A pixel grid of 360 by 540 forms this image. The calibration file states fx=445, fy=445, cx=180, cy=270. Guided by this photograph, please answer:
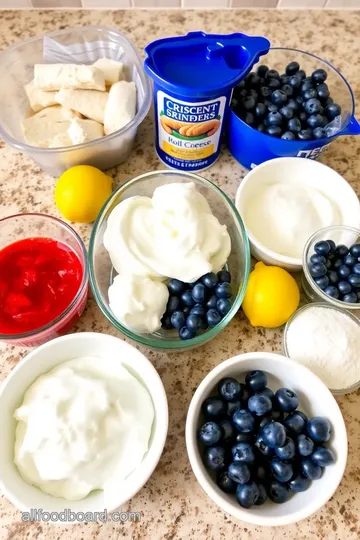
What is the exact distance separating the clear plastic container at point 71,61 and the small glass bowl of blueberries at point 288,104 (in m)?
0.23

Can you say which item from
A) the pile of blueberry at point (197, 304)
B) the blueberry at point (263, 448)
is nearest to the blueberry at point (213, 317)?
the pile of blueberry at point (197, 304)

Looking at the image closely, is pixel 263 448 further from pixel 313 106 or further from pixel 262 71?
pixel 262 71

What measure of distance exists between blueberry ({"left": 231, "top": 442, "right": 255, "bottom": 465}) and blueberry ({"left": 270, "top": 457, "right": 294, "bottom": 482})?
4 centimetres

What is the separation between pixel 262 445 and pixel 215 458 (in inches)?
3.2

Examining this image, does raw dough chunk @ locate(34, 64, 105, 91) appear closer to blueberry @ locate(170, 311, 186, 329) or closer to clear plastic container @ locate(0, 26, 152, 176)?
clear plastic container @ locate(0, 26, 152, 176)

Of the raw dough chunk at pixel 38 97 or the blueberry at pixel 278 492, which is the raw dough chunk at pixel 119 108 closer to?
the raw dough chunk at pixel 38 97

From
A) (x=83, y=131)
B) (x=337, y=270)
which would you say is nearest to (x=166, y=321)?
(x=337, y=270)

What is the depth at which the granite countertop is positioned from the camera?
2.46 ft

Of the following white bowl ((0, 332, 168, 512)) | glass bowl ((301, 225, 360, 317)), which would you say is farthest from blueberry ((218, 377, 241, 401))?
glass bowl ((301, 225, 360, 317))

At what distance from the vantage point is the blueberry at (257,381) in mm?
765

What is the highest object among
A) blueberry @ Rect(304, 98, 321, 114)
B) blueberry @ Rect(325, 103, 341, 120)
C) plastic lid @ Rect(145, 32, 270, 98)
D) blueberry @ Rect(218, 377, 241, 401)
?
plastic lid @ Rect(145, 32, 270, 98)

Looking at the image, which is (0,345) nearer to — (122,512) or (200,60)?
(122,512)

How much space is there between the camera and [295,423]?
73cm

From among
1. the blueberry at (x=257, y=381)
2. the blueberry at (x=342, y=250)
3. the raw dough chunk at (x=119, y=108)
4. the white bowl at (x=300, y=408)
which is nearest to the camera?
the white bowl at (x=300, y=408)
